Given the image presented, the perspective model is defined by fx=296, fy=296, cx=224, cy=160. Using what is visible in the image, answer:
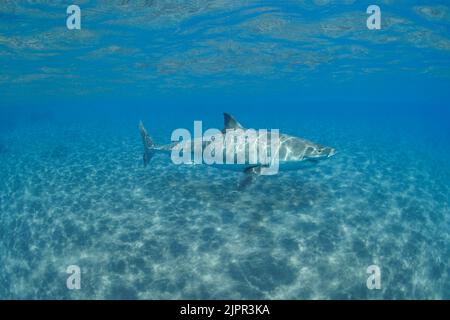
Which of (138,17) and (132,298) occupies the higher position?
(138,17)

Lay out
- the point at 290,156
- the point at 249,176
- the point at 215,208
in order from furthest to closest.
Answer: the point at 215,208 < the point at 249,176 < the point at 290,156

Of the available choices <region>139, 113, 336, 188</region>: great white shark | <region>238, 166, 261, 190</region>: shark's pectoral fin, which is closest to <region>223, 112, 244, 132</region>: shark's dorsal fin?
<region>139, 113, 336, 188</region>: great white shark

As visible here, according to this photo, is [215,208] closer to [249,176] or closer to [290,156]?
[249,176]

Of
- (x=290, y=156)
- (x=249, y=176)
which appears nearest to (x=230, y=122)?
(x=249, y=176)

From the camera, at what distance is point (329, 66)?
37.6 metres

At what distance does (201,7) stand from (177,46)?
8886mm

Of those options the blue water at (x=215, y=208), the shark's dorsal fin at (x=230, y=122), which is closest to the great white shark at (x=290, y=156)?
the shark's dorsal fin at (x=230, y=122)

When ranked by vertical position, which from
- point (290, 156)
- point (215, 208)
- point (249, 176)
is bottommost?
point (215, 208)

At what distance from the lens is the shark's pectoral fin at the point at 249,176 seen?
9461mm

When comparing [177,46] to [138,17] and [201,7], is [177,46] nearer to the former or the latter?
[138,17]

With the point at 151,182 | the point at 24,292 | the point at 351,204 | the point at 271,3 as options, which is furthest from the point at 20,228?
the point at 271,3

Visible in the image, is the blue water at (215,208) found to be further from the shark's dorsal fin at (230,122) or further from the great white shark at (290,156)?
the shark's dorsal fin at (230,122)

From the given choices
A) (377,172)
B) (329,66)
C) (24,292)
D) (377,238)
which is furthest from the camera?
(329,66)

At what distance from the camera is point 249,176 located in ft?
31.7
